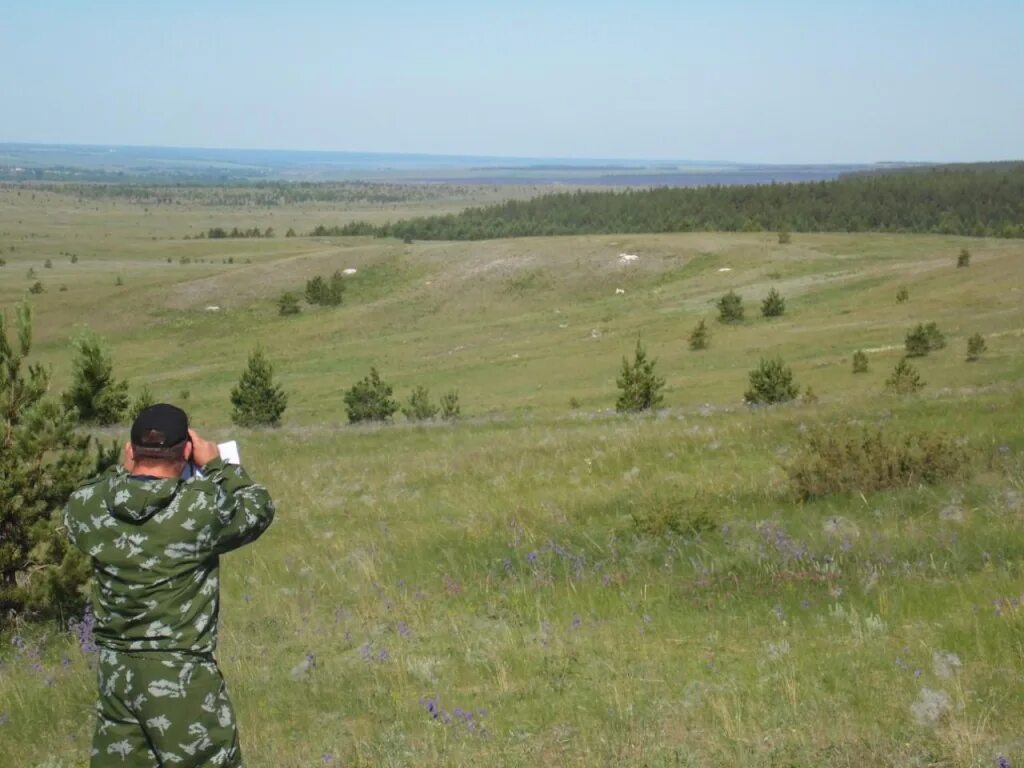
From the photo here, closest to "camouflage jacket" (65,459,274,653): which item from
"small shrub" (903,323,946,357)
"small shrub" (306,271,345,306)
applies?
"small shrub" (903,323,946,357)

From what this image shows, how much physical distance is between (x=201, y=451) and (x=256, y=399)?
96.9 feet

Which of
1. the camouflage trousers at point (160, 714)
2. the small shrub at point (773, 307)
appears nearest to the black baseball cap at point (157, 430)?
the camouflage trousers at point (160, 714)

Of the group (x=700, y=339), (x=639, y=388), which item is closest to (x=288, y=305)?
(x=700, y=339)

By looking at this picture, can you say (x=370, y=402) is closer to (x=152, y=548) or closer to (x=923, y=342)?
(x=923, y=342)

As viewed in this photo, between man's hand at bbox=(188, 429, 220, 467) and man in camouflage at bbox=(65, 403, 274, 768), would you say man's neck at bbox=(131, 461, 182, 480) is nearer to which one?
man in camouflage at bbox=(65, 403, 274, 768)

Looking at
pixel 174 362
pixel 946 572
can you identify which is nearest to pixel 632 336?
pixel 174 362

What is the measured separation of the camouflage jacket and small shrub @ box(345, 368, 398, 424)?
28.0m

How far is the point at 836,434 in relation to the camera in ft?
34.2

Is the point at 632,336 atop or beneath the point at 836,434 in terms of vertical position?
beneath

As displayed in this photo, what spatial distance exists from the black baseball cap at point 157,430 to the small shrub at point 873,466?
23.5 feet

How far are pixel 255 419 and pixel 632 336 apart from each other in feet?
66.4

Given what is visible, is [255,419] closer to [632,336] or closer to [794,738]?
[632,336]

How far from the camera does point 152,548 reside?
402 cm

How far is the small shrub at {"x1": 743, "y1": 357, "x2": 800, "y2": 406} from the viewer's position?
87.4 feet
